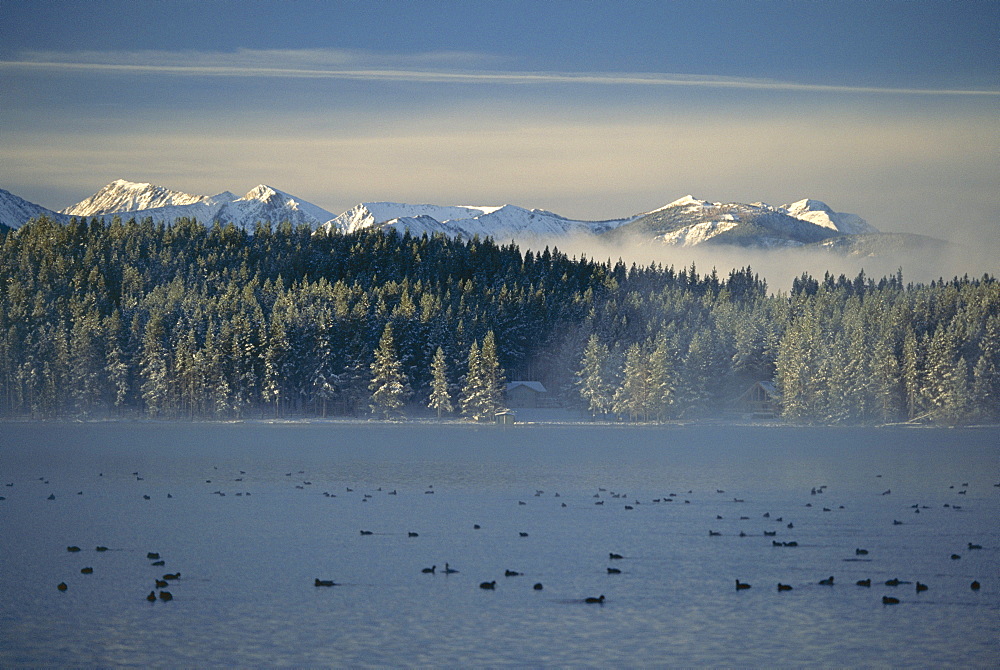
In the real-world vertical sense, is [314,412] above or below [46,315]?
below

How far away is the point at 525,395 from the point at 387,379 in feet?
104

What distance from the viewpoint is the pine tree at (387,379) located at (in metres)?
143

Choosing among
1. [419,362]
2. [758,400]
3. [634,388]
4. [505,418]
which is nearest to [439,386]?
[505,418]

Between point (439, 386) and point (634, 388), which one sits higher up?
point (634, 388)

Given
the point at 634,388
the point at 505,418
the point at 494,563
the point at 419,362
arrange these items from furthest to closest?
the point at 419,362 → the point at 634,388 → the point at 505,418 → the point at 494,563

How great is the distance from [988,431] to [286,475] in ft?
312

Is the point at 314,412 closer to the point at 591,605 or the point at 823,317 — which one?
the point at 823,317

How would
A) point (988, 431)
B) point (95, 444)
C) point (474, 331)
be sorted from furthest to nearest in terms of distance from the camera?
point (474, 331), point (988, 431), point (95, 444)

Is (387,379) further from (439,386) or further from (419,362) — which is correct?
(419,362)

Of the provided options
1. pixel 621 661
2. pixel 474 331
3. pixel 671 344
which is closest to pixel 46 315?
pixel 474 331

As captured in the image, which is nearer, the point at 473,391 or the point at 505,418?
the point at 505,418

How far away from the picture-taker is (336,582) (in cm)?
3397

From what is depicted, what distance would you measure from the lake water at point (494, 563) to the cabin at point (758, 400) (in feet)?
278

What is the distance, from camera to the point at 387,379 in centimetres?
14400
